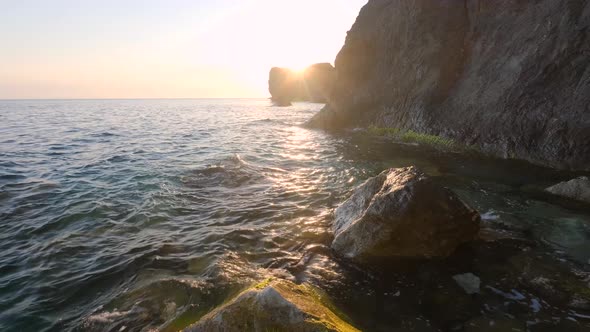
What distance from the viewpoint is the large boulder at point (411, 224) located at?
704cm

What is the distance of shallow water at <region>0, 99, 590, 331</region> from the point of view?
5.73m

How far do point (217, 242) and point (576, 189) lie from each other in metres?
11.0

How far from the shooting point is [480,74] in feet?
67.8

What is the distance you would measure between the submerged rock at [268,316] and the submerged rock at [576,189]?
1032 cm

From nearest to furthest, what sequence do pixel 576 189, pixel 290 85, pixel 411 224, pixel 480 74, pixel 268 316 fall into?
pixel 268 316
pixel 411 224
pixel 576 189
pixel 480 74
pixel 290 85

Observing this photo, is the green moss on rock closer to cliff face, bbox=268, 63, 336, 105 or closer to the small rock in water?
the small rock in water

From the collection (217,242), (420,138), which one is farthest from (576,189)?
(420,138)

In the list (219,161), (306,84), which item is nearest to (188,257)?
(219,161)

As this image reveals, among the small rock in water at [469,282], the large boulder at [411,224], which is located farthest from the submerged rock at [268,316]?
the large boulder at [411,224]

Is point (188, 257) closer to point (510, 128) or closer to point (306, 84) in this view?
point (510, 128)

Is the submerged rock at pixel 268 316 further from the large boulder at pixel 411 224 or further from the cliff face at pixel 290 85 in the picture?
the cliff face at pixel 290 85

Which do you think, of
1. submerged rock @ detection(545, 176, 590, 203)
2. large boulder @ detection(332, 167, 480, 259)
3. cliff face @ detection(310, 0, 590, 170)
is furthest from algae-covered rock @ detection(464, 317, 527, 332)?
cliff face @ detection(310, 0, 590, 170)

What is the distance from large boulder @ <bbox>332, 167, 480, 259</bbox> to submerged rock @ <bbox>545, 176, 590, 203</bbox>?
545cm

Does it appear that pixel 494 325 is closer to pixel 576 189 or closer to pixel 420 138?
pixel 576 189
